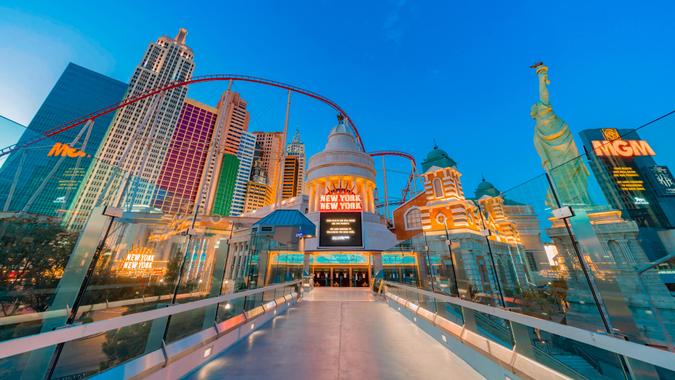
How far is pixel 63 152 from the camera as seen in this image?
3.69 metres

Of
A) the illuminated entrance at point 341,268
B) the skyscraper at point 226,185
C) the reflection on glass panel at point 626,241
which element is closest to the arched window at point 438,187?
the illuminated entrance at point 341,268

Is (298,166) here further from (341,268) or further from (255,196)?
(341,268)

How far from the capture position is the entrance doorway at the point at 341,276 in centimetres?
2452

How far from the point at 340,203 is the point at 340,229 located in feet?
9.57

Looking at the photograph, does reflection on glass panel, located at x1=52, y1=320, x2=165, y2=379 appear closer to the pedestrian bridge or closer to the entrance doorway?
the pedestrian bridge

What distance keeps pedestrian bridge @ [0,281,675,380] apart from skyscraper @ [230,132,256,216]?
109 meters

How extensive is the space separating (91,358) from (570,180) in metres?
11.4

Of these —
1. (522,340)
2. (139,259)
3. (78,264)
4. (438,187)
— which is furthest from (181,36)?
(522,340)

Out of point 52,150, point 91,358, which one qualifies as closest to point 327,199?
point 91,358

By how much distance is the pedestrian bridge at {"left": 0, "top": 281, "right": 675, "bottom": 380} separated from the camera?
7.41 feet

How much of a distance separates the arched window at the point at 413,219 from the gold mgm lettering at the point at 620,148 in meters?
25.5

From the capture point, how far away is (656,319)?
2742 mm

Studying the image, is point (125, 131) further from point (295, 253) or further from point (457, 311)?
point (457, 311)

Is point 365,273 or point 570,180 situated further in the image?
point 365,273
